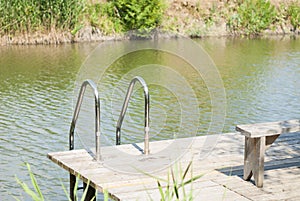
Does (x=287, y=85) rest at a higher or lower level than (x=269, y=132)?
lower

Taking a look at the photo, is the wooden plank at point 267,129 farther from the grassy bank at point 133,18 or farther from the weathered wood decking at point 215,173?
the grassy bank at point 133,18

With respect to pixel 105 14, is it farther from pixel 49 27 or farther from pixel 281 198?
pixel 281 198

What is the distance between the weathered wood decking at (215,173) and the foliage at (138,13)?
39.4 feet

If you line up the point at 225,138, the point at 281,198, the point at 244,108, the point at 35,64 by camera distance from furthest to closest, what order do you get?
the point at 35,64, the point at 244,108, the point at 225,138, the point at 281,198

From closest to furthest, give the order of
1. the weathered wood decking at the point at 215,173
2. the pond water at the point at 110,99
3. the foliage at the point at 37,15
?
the weathered wood decking at the point at 215,173 < the pond water at the point at 110,99 < the foliage at the point at 37,15

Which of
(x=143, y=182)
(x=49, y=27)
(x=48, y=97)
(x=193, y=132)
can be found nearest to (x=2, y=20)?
(x=49, y=27)

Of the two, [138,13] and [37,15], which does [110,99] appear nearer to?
[37,15]

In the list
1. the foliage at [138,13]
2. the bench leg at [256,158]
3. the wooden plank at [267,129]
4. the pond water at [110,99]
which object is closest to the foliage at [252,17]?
the foliage at [138,13]

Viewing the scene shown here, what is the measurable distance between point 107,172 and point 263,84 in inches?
280

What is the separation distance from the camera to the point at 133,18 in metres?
17.2

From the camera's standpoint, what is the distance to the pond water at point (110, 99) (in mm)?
6777

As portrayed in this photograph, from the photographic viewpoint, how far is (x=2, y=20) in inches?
589

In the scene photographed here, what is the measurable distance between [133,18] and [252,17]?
163 inches

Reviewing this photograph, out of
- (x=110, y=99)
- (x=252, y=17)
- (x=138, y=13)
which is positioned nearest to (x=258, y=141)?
(x=110, y=99)
